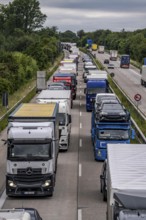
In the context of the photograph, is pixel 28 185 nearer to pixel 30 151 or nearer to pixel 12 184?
pixel 12 184

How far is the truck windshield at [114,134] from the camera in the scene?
29172 mm

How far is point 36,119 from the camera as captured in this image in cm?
2467

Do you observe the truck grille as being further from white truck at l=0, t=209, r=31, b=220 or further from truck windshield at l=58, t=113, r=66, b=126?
truck windshield at l=58, t=113, r=66, b=126

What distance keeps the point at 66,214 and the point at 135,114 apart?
24977 mm

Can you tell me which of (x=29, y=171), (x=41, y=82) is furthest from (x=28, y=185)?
(x=41, y=82)

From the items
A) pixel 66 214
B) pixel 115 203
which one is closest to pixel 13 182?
pixel 66 214

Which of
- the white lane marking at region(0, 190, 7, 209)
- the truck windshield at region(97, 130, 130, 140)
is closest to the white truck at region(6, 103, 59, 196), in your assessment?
the white lane marking at region(0, 190, 7, 209)

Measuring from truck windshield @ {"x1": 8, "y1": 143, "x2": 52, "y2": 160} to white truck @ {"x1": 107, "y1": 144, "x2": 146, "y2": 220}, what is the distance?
435 centimetres

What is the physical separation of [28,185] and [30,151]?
1192 millimetres

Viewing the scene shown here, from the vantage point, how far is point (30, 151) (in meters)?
22.3

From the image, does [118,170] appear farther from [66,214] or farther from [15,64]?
[15,64]

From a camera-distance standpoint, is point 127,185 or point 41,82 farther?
point 41,82

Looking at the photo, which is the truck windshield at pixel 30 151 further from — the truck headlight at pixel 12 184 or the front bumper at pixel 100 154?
the front bumper at pixel 100 154

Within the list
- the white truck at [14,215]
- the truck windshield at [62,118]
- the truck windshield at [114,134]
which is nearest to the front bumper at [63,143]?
the truck windshield at [62,118]
